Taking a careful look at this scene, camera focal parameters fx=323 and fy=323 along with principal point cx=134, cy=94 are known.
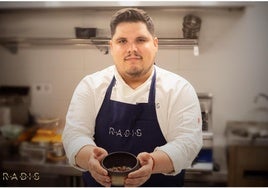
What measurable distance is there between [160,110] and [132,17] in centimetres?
34

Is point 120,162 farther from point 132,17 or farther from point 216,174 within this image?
Answer: point 132,17

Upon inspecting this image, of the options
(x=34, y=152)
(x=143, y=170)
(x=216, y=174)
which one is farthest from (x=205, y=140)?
(x=34, y=152)

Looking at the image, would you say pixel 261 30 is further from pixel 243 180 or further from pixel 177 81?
pixel 243 180

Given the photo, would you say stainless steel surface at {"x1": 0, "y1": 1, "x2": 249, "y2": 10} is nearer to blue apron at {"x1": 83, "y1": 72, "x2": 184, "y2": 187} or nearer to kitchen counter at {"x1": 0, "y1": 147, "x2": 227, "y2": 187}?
blue apron at {"x1": 83, "y1": 72, "x2": 184, "y2": 187}

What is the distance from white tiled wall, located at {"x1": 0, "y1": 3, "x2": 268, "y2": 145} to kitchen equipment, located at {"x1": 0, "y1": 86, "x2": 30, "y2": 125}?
2 centimetres

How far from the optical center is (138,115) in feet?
3.73

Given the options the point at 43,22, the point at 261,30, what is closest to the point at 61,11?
the point at 43,22

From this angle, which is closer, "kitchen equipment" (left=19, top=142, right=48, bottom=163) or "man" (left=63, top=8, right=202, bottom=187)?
"man" (left=63, top=8, right=202, bottom=187)

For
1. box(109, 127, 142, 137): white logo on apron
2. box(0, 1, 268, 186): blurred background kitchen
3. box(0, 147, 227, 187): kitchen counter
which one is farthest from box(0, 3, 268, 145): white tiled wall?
box(109, 127, 142, 137): white logo on apron

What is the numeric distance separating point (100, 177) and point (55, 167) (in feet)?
0.73

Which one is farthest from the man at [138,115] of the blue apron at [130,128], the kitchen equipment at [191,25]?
the kitchen equipment at [191,25]

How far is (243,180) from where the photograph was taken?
1.22 metres

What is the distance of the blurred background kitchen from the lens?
3.84 ft

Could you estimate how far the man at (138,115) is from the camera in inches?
44.5
